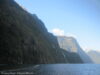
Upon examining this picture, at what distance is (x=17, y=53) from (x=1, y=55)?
12589mm

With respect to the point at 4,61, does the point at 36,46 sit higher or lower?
higher

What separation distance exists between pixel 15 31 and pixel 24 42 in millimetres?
10472

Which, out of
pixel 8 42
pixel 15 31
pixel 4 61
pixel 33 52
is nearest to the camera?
pixel 4 61

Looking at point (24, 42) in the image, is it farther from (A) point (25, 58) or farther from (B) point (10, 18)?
(B) point (10, 18)

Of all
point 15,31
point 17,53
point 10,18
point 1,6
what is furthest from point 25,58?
point 1,6

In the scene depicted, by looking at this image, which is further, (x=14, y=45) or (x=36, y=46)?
(x=36, y=46)

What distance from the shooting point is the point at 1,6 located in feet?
442

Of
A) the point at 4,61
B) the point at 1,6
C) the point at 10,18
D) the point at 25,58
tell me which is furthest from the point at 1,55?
the point at 1,6

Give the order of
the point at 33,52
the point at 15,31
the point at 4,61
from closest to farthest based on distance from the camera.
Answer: the point at 4,61, the point at 15,31, the point at 33,52

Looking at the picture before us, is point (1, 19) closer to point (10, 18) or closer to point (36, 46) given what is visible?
point (10, 18)

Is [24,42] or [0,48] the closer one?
[0,48]

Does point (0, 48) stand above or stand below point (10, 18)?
below

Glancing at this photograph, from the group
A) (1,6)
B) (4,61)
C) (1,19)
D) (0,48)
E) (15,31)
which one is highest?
(1,6)

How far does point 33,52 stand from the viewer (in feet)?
458
